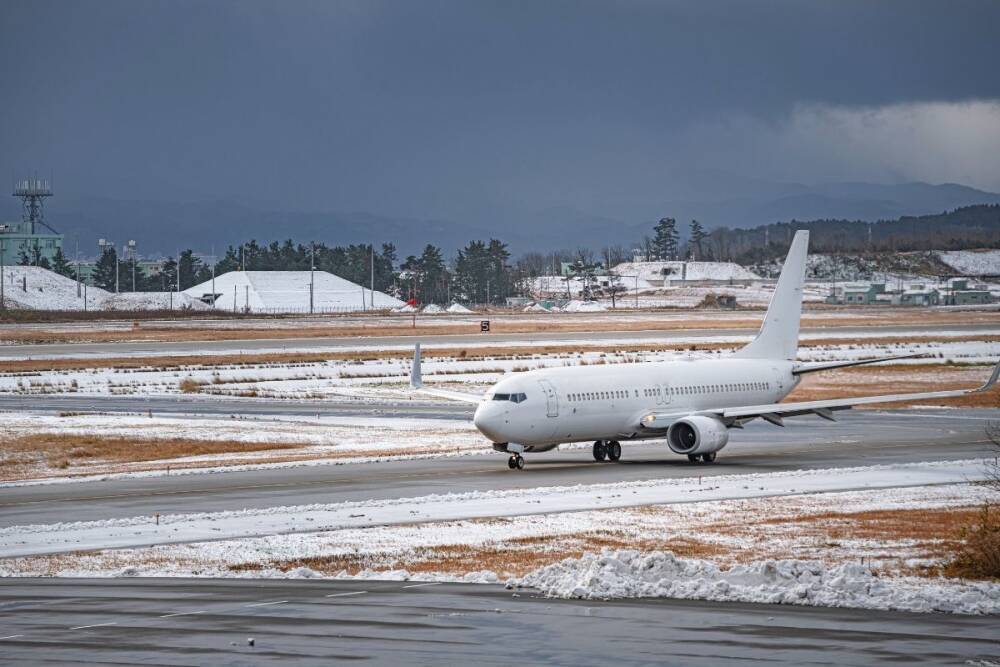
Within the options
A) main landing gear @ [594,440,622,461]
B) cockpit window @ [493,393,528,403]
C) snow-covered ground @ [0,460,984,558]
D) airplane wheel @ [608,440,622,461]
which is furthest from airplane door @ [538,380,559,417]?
snow-covered ground @ [0,460,984,558]

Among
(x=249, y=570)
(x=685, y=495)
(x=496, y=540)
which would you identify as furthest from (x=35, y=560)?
(x=685, y=495)

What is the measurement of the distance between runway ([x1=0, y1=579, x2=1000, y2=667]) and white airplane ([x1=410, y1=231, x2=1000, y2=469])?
21.4m

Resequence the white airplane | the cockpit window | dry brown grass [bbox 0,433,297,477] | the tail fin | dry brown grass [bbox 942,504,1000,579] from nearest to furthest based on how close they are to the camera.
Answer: dry brown grass [bbox 942,504,1000,579] → the cockpit window → the white airplane → dry brown grass [bbox 0,433,297,477] → the tail fin

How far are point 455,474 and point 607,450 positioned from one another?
683cm

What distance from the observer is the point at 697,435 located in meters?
47.9

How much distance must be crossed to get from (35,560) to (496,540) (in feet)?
32.7

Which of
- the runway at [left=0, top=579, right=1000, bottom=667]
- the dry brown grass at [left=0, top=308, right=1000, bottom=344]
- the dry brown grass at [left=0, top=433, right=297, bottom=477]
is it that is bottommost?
the dry brown grass at [left=0, top=433, right=297, bottom=477]

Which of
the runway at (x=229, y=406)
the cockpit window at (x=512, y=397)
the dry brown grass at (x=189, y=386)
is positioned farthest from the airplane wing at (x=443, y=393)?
the dry brown grass at (x=189, y=386)

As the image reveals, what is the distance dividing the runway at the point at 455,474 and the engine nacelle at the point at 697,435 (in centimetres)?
71

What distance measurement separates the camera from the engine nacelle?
4794 cm

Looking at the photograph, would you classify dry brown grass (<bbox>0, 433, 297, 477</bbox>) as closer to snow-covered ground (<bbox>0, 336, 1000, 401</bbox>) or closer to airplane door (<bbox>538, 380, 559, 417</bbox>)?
airplane door (<bbox>538, 380, 559, 417</bbox>)

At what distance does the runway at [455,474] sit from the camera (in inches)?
1544

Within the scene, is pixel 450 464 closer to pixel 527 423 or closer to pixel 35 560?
pixel 527 423

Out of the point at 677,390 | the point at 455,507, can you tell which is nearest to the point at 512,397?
the point at 677,390
